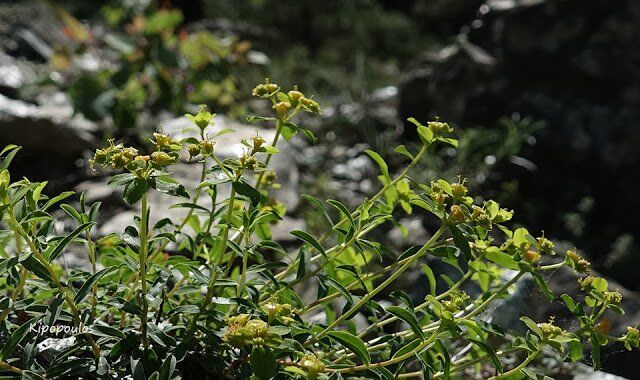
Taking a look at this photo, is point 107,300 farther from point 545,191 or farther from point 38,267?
point 545,191

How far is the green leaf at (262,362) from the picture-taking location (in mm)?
1328

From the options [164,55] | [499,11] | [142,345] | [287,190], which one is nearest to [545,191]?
[499,11]

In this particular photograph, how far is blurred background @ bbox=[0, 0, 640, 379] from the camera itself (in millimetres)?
4230

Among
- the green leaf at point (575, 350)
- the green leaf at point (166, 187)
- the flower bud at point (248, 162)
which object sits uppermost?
the flower bud at point (248, 162)

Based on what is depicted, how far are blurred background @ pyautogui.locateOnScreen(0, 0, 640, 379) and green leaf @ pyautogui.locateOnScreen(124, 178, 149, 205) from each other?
7.80ft

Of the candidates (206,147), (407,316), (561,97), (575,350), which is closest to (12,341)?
(206,147)

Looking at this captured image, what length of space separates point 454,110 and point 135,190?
3815mm

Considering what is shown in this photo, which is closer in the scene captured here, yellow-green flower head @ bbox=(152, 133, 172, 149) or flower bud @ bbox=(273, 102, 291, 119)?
yellow-green flower head @ bbox=(152, 133, 172, 149)

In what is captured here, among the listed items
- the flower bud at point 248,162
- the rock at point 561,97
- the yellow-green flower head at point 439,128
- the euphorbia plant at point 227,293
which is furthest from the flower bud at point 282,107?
the rock at point 561,97

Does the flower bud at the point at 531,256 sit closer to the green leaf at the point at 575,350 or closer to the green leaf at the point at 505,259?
the green leaf at the point at 505,259

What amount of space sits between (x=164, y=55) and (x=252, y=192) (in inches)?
129

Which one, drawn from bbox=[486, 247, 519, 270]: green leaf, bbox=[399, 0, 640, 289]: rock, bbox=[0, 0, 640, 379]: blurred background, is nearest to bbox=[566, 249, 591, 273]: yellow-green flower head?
bbox=[486, 247, 519, 270]: green leaf

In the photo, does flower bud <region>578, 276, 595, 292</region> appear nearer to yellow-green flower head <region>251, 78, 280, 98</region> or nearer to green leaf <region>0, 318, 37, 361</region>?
yellow-green flower head <region>251, 78, 280, 98</region>

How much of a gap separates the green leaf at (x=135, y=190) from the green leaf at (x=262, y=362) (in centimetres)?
31
